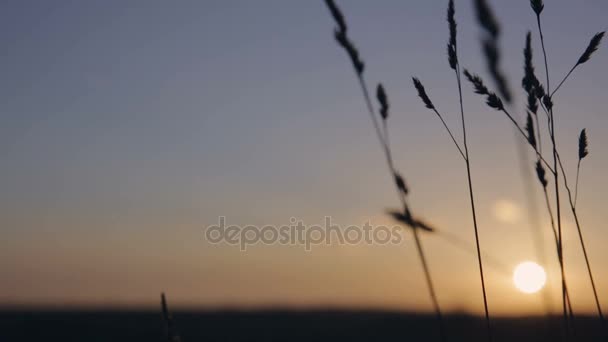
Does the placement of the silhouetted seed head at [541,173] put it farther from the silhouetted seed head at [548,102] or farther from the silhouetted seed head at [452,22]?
the silhouetted seed head at [452,22]

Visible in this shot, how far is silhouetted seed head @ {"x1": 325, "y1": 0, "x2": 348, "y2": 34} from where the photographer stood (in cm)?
225

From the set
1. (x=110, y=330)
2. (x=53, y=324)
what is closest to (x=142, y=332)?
(x=110, y=330)

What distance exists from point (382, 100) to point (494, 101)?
52 centimetres

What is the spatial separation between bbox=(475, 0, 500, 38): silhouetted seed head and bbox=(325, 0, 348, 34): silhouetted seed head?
21.1 inches

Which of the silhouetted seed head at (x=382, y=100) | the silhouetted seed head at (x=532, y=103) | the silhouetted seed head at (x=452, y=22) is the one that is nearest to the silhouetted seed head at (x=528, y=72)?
the silhouetted seed head at (x=532, y=103)

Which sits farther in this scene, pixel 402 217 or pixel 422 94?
pixel 422 94

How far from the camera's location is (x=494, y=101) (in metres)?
2.04

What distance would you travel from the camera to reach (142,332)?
1352 centimetres

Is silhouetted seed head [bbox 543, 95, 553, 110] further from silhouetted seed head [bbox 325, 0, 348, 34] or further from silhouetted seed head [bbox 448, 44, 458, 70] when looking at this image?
silhouetted seed head [bbox 325, 0, 348, 34]

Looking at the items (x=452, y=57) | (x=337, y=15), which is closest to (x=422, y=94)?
(x=452, y=57)

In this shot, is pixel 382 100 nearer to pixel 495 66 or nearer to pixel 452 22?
pixel 452 22

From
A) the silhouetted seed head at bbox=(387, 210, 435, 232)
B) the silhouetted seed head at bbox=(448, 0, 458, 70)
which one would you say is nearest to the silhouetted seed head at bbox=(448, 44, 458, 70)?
the silhouetted seed head at bbox=(448, 0, 458, 70)

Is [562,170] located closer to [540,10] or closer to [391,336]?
[540,10]

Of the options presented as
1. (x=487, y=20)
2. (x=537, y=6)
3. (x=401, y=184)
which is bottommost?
(x=401, y=184)
